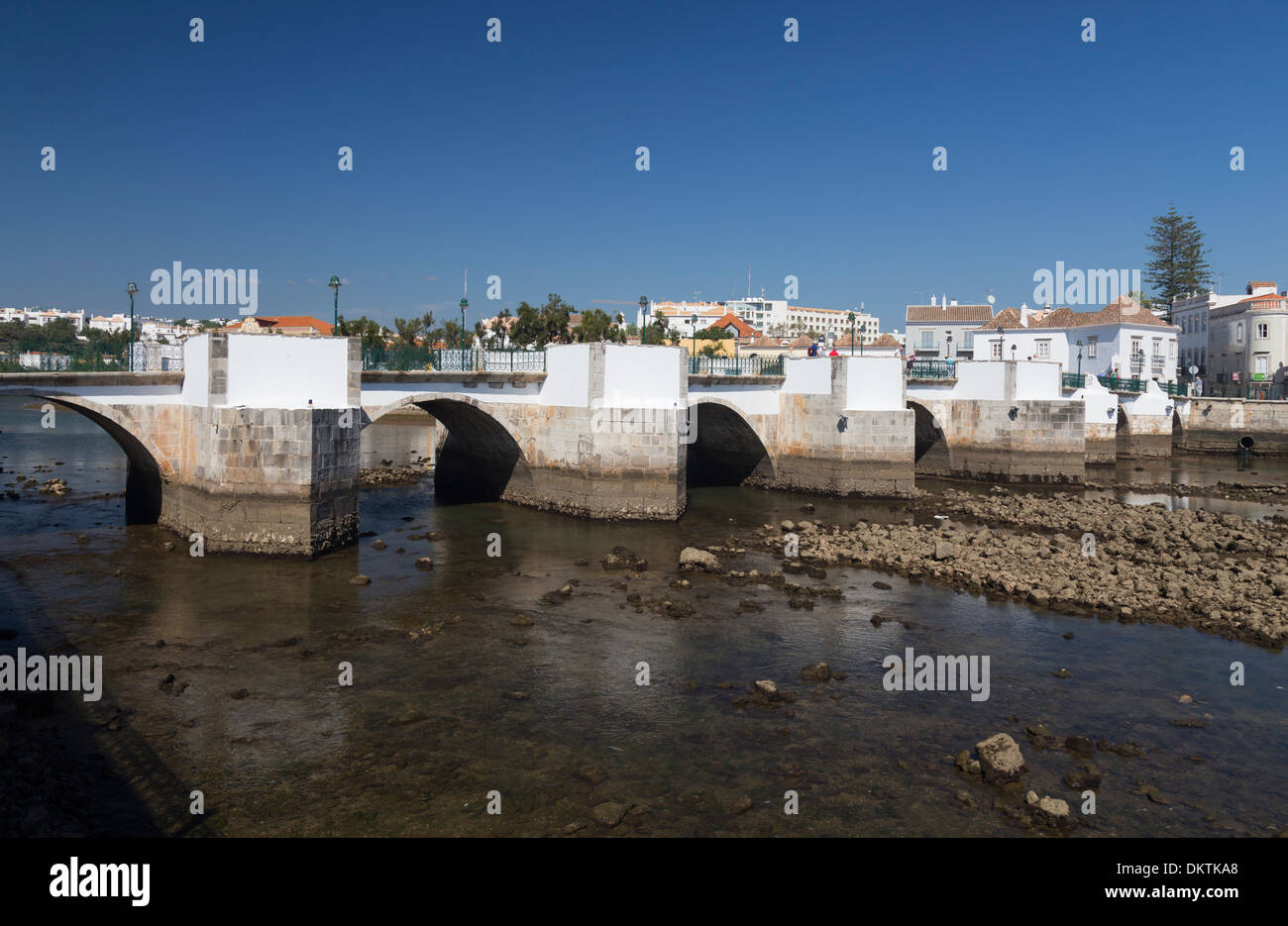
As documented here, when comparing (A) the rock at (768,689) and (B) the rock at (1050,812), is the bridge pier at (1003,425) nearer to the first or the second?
(A) the rock at (768,689)

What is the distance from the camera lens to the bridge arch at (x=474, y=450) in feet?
84.4

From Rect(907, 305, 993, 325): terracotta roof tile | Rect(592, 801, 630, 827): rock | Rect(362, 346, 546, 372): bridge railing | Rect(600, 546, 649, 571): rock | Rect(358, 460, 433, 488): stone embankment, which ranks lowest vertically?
Rect(592, 801, 630, 827): rock

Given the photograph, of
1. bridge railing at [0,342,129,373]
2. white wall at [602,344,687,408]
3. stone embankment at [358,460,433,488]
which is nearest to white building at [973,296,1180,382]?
white wall at [602,344,687,408]

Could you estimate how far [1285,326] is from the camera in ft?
194

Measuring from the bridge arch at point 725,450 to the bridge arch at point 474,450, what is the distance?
22.4 feet

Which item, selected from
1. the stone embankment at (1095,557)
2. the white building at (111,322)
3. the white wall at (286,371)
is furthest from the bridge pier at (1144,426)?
the white building at (111,322)

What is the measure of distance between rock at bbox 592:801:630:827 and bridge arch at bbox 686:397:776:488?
71.3 feet

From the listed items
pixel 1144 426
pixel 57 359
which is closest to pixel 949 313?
pixel 1144 426

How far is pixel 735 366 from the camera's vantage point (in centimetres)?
3041

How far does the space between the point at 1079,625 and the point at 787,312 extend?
162m

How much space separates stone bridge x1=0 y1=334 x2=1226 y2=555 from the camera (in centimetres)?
1852

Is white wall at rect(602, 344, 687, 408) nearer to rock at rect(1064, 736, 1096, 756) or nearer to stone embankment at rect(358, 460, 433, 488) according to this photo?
stone embankment at rect(358, 460, 433, 488)

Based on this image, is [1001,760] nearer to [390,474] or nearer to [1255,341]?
[390,474]
